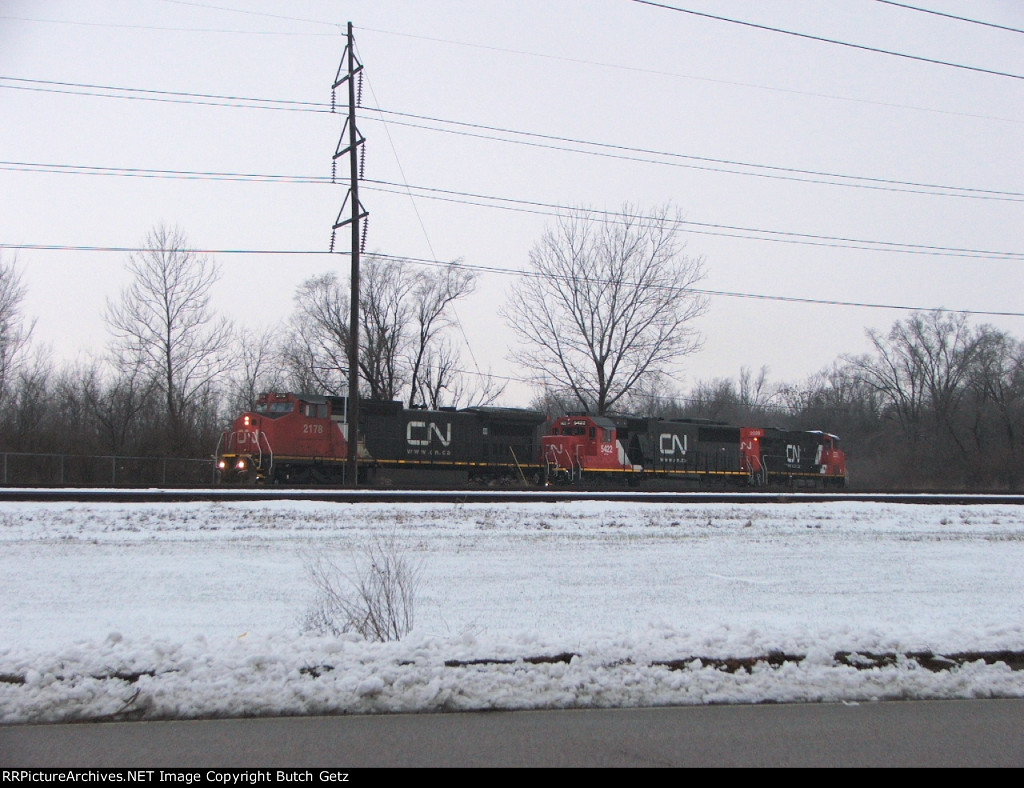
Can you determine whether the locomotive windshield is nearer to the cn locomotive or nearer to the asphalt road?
the cn locomotive

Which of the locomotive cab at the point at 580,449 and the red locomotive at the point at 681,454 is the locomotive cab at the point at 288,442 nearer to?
the locomotive cab at the point at 580,449

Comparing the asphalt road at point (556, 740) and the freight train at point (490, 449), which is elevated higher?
the freight train at point (490, 449)

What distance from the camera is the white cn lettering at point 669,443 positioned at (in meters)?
32.6

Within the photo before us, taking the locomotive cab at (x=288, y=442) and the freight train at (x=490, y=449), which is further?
the freight train at (x=490, y=449)

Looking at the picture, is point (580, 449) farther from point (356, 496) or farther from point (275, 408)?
point (356, 496)

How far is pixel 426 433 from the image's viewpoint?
94.8ft

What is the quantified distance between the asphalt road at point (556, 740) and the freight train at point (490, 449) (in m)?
20.5

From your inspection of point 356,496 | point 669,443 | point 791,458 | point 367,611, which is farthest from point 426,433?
point 367,611

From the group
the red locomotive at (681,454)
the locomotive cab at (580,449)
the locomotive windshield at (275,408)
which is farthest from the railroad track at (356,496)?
the red locomotive at (681,454)

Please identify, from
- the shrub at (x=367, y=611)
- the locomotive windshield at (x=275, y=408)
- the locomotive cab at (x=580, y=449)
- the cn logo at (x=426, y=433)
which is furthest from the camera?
the locomotive cab at (x=580, y=449)

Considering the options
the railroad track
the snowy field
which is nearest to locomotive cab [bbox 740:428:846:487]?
the railroad track

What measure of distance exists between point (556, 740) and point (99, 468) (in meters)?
33.6
